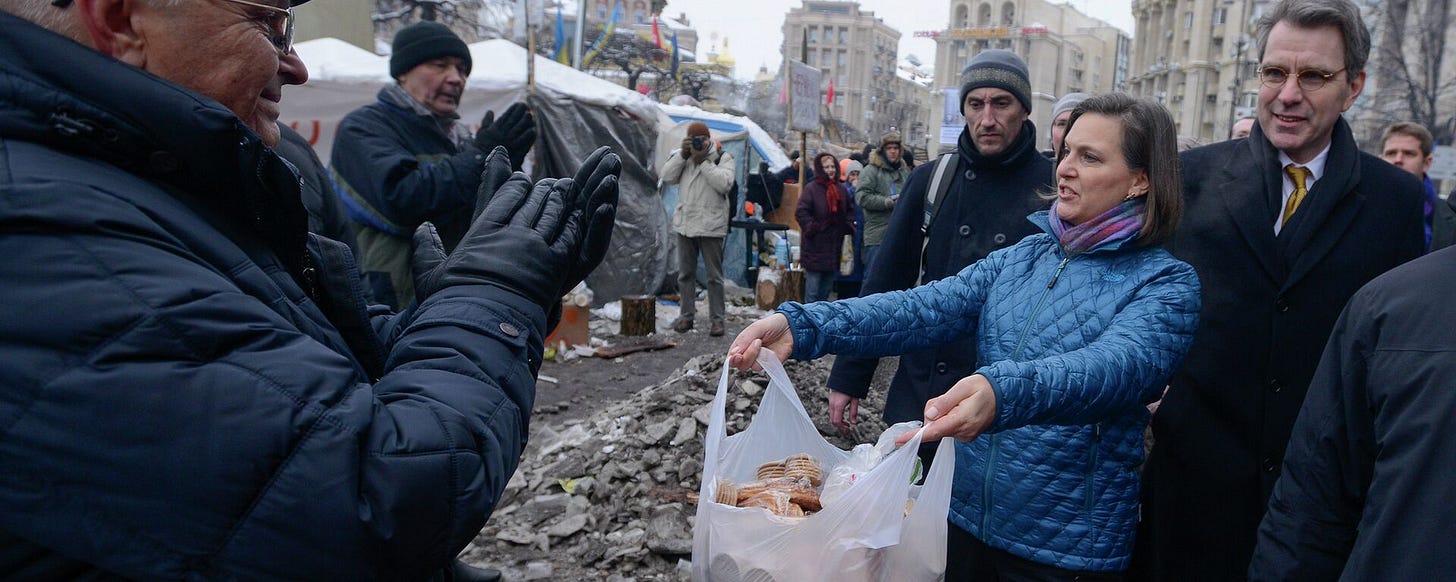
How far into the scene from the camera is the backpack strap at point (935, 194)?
10.5 ft

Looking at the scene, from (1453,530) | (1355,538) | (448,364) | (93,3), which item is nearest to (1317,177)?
(1355,538)

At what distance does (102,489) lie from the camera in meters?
0.90

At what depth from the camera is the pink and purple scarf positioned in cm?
201

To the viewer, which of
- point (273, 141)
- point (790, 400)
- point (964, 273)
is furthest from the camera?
point (964, 273)

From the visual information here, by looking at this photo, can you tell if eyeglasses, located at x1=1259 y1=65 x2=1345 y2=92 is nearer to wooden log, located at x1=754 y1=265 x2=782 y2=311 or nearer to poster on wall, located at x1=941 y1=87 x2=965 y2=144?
wooden log, located at x1=754 y1=265 x2=782 y2=311

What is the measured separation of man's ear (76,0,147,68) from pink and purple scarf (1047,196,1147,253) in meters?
1.87

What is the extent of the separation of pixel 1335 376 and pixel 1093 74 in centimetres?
10343

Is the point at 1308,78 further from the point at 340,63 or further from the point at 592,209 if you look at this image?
the point at 340,63

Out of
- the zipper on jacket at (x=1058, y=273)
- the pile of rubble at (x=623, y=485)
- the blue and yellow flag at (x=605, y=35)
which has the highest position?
the blue and yellow flag at (x=605, y=35)

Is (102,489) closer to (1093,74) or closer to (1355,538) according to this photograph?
(1355,538)

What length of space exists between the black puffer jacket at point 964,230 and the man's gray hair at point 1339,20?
0.85 m

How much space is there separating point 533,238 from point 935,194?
2138 millimetres

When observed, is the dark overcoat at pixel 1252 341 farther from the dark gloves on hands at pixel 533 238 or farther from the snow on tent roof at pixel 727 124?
the snow on tent roof at pixel 727 124

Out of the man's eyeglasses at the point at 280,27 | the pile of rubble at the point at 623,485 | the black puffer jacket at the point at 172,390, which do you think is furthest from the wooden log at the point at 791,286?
the black puffer jacket at the point at 172,390
